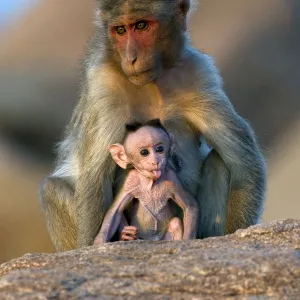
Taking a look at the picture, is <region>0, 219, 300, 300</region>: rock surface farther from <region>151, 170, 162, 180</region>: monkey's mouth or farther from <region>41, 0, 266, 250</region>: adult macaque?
<region>41, 0, 266, 250</region>: adult macaque

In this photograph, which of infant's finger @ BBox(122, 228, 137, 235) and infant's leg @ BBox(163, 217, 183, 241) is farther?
infant's leg @ BBox(163, 217, 183, 241)

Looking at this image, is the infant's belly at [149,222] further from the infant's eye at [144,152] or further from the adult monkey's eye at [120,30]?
the adult monkey's eye at [120,30]

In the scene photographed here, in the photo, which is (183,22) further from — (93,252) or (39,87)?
(39,87)

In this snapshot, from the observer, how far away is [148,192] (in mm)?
A: 6273

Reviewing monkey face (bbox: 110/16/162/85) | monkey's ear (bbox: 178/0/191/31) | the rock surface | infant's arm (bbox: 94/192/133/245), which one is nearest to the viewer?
the rock surface

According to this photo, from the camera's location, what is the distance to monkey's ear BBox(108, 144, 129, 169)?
621 cm

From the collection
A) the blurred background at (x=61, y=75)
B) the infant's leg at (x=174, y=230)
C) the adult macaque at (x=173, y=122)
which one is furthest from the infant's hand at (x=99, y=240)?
the blurred background at (x=61, y=75)

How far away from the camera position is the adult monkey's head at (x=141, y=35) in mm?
5984

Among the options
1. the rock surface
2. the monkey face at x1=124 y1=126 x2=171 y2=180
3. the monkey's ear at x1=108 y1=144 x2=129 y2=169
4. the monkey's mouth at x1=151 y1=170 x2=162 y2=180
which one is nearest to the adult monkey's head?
the monkey face at x1=124 y1=126 x2=171 y2=180

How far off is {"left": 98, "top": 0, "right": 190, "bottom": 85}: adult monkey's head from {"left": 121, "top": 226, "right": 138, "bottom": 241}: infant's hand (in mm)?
950

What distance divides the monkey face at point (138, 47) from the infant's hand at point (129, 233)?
0.95 m

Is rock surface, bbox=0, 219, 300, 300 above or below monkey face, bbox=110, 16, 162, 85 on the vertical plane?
below

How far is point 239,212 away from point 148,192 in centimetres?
72

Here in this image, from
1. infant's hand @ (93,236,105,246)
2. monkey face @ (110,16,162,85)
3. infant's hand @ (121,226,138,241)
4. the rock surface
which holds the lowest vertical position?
infant's hand @ (93,236,105,246)
